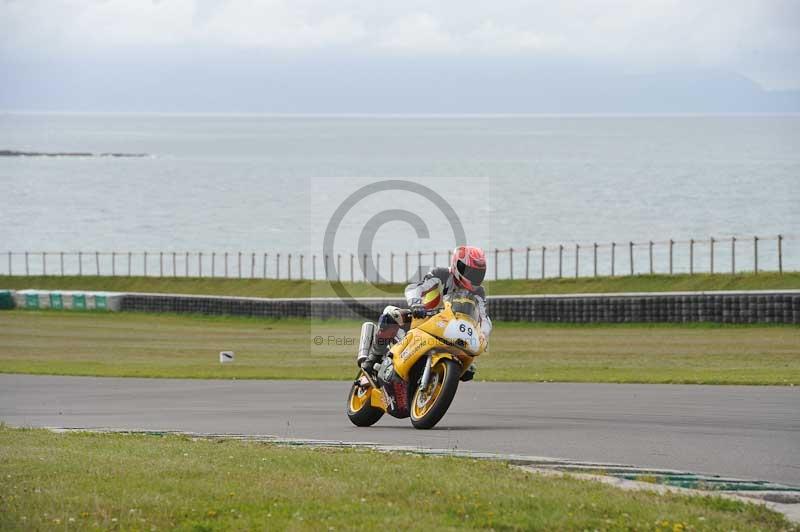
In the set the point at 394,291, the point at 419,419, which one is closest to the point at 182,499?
the point at 419,419

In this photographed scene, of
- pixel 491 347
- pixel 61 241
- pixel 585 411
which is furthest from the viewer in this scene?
pixel 61 241

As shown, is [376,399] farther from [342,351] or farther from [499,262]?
[499,262]

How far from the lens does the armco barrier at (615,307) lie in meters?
41.2

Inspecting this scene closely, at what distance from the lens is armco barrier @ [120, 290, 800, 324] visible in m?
41.2

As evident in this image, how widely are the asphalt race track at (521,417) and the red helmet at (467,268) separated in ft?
5.57

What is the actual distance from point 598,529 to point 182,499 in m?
3.13

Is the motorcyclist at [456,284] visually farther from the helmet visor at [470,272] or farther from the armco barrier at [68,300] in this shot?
the armco barrier at [68,300]

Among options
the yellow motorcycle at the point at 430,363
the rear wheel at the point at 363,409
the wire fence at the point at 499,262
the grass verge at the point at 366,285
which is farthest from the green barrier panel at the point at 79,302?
the yellow motorcycle at the point at 430,363

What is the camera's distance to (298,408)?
65.0 feet

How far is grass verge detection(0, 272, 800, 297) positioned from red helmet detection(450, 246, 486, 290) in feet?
114

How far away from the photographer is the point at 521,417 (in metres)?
17.3

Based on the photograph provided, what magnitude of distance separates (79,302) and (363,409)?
172 feet

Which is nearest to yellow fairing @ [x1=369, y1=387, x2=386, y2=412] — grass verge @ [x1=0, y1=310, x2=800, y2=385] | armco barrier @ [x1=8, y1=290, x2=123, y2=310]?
grass verge @ [x1=0, y1=310, x2=800, y2=385]

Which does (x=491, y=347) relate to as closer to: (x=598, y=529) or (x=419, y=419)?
(x=419, y=419)
